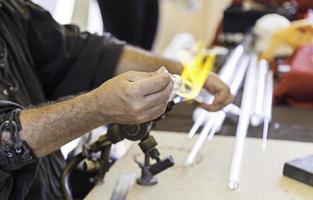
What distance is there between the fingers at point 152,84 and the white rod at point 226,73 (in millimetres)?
453

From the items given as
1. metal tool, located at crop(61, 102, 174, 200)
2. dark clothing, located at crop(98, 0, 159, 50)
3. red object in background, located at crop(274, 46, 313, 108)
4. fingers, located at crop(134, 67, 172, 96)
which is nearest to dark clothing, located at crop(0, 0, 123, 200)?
metal tool, located at crop(61, 102, 174, 200)

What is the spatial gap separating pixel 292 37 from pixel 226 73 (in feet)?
0.96

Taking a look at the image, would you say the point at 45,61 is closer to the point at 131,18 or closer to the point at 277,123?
the point at 277,123

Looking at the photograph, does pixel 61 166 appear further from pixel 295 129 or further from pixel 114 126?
pixel 295 129

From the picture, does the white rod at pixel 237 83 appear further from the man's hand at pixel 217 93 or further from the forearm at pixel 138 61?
the forearm at pixel 138 61

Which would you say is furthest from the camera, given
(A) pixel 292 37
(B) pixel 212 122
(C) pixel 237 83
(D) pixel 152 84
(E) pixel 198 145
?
(A) pixel 292 37

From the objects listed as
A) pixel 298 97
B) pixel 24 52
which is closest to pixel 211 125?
pixel 298 97

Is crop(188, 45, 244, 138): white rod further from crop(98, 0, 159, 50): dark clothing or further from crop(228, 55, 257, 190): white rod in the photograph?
crop(98, 0, 159, 50): dark clothing

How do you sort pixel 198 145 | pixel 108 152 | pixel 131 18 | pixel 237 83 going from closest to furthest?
pixel 108 152, pixel 198 145, pixel 237 83, pixel 131 18

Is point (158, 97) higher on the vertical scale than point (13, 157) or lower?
higher

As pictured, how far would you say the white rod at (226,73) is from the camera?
124cm

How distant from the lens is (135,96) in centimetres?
77

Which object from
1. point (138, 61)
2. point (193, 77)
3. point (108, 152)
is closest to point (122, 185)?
point (108, 152)

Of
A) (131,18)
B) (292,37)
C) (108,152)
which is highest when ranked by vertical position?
(292,37)
